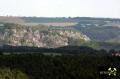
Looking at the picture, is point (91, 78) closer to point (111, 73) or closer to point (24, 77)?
point (24, 77)

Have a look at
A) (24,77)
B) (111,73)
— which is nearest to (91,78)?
(24,77)

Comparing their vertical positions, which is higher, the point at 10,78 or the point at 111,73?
the point at 111,73

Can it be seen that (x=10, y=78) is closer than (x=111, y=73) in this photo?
No

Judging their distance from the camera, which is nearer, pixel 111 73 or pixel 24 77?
pixel 111 73

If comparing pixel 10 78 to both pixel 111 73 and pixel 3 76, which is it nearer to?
pixel 3 76

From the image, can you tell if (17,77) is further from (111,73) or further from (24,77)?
(111,73)

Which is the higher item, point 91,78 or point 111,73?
point 111,73

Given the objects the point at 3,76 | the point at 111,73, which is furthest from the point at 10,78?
the point at 111,73

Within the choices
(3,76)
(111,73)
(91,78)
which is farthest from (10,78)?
(111,73)
